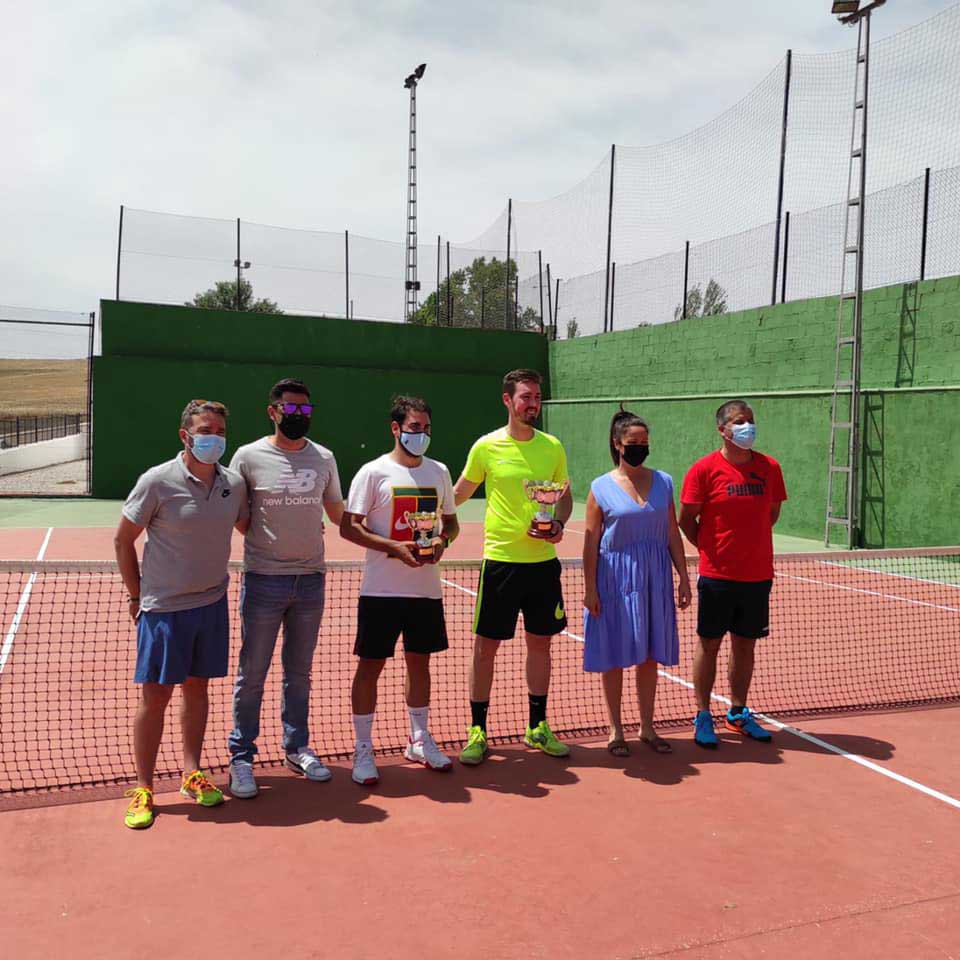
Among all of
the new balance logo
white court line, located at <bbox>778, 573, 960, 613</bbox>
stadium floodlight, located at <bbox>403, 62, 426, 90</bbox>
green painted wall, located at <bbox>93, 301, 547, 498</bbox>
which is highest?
stadium floodlight, located at <bbox>403, 62, 426, 90</bbox>

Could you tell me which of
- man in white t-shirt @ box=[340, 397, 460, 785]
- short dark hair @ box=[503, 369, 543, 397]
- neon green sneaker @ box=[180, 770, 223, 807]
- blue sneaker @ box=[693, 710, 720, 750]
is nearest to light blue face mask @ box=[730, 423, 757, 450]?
short dark hair @ box=[503, 369, 543, 397]

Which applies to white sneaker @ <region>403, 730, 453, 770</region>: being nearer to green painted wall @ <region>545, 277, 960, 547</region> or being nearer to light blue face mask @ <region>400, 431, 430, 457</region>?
light blue face mask @ <region>400, 431, 430, 457</region>

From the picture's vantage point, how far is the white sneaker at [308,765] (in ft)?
14.4

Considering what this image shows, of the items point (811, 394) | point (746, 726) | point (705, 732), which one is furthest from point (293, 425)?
point (811, 394)

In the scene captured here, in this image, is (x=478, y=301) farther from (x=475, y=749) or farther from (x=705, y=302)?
(x=475, y=749)

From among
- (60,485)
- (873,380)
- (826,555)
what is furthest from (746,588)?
(60,485)

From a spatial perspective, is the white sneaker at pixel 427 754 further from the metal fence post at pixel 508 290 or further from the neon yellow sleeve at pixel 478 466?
the metal fence post at pixel 508 290

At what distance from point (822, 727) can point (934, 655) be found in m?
2.43

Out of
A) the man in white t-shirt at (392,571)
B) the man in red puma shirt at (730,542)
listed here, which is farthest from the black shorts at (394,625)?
the man in red puma shirt at (730,542)

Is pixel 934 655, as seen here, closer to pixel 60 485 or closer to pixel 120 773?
pixel 120 773

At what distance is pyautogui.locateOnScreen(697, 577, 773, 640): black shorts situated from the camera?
503cm

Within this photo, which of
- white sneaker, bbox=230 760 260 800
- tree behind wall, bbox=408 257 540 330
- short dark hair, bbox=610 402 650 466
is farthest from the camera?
tree behind wall, bbox=408 257 540 330

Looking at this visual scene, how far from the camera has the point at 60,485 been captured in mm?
24953

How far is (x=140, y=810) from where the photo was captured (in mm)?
3877
